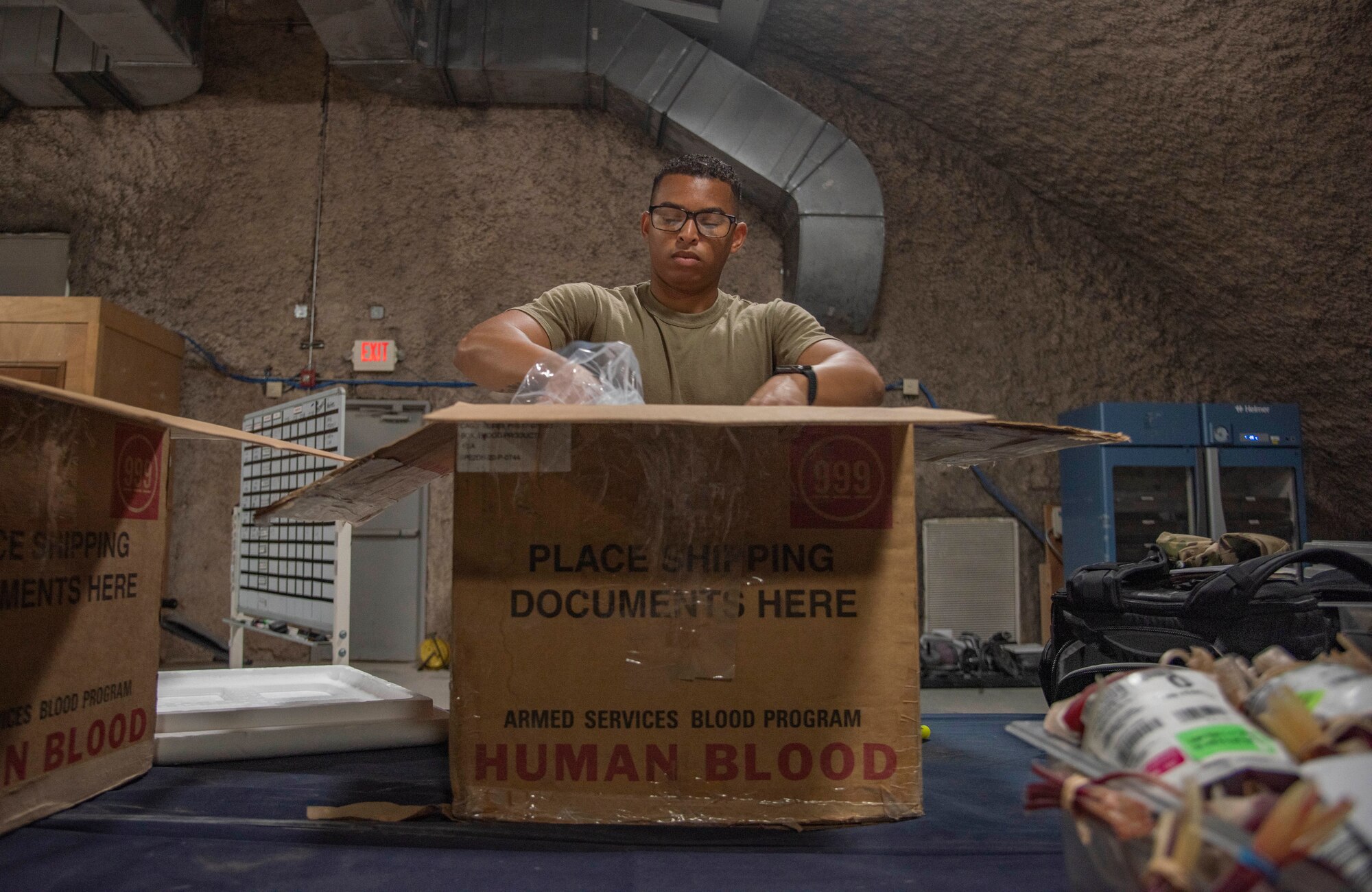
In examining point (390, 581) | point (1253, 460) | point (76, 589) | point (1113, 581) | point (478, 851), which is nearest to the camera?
point (478, 851)

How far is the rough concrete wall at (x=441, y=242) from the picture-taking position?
11.6 feet

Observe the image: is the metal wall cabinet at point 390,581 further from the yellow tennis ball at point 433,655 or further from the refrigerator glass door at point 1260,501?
the refrigerator glass door at point 1260,501

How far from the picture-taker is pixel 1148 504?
329 cm

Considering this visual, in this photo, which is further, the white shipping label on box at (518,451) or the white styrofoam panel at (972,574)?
the white styrofoam panel at (972,574)

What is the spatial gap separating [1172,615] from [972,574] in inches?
99.7

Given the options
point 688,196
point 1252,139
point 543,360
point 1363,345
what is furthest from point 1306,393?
point 543,360

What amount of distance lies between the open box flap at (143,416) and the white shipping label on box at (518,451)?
27cm

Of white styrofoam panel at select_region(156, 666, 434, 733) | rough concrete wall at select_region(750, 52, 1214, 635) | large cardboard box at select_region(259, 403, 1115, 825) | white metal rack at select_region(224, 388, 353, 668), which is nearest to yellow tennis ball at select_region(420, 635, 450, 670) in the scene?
white metal rack at select_region(224, 388, 353, 668)

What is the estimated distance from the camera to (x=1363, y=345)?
3.05 metres

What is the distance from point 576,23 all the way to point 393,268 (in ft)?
4.30

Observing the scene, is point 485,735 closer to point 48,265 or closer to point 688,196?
point 688,196

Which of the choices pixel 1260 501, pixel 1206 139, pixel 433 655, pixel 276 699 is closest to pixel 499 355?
pixel 276 699

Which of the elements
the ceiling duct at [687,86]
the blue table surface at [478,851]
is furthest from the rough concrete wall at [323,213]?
the blue table surface at [478,851]

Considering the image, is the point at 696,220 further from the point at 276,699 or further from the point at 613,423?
the point at 276,699
